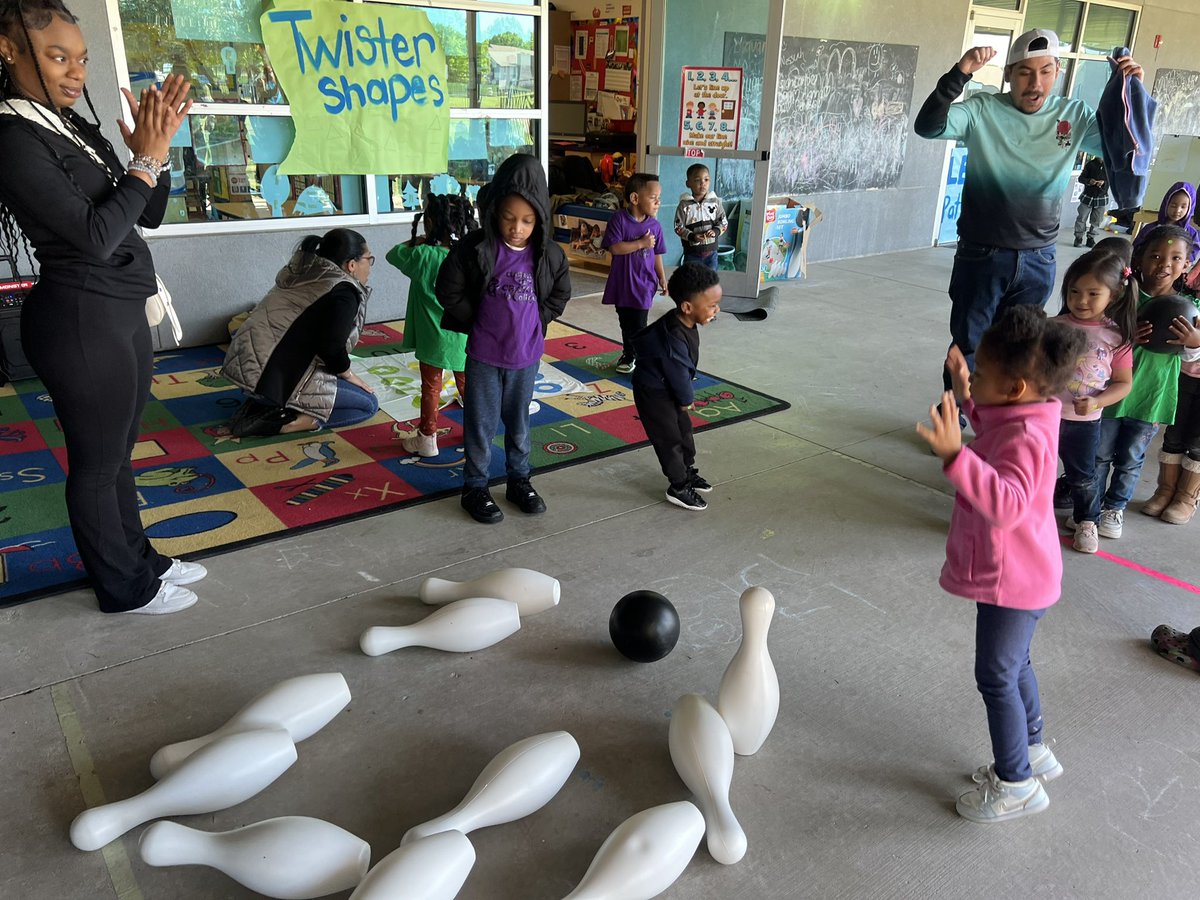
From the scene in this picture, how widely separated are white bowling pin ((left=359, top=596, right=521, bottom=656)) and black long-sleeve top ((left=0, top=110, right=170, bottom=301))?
1198mm

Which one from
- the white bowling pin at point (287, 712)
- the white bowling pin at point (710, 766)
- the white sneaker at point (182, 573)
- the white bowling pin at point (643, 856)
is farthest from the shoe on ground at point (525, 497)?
the white bowling pin at point (643, 856)

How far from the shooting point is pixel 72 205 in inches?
84.7

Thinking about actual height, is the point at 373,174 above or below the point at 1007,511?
above

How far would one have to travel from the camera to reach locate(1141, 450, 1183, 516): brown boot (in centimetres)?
351

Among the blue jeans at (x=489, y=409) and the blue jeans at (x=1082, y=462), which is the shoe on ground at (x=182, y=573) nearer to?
the blue jeans at (x=489, y=409)

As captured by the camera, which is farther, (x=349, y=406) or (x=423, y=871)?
(x=349, y=406)

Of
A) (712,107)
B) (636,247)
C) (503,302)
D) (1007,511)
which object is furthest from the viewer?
(712,107)

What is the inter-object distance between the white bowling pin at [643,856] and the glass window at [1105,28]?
40.5ft

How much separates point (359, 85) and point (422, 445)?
9.68ft

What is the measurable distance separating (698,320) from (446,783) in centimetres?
194

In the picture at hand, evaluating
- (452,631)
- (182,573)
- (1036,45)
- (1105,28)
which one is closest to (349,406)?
(182,573)

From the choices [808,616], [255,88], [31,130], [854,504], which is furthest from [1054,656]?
[255,88]

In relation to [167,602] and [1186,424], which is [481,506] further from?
[1186,424]

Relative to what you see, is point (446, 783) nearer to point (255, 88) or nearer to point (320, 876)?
point (320, 876)
